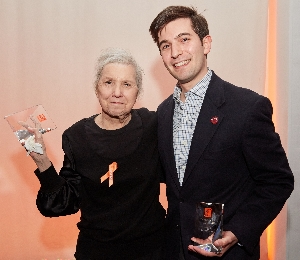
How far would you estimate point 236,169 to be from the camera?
5.68ft

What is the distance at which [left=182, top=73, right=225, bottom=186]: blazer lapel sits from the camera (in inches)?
67.4

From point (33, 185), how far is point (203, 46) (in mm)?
2290

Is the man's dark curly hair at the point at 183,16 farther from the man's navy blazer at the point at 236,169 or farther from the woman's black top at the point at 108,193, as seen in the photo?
the woman's black top at the point at 108,193

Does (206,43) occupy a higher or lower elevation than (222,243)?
higher

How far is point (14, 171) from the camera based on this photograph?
349cm

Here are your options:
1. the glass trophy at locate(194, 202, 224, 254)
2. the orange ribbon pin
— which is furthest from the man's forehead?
the glass trophy at locate(194, 202, 224, 254)

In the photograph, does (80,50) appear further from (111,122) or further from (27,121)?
(27,121)

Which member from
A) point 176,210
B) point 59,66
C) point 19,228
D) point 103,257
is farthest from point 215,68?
point 19,228

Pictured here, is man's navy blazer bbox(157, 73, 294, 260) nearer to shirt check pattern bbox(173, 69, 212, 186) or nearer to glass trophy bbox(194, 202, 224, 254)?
shirt check pattern bbox(173, 69, 212, 186)

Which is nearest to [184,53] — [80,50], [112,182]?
[112,182]

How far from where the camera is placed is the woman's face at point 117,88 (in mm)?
1886

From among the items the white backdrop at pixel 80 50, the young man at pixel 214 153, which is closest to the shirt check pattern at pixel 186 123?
the young man at pixel 214 153

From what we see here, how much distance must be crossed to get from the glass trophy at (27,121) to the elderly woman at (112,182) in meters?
0.17

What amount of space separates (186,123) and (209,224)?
1.62 feet
